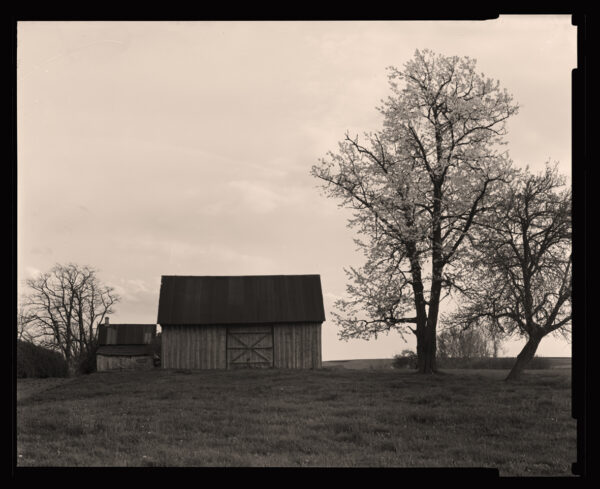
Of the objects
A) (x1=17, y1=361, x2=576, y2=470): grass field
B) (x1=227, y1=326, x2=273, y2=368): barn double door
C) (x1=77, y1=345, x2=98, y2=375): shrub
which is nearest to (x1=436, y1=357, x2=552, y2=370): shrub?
(x1=17, y1=361, x2=576, y2=470): grass field

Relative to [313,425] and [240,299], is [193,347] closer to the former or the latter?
[240,299]

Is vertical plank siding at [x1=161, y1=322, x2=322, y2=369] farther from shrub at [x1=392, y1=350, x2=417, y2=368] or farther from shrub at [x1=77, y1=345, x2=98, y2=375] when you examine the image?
shrub at [x1=77, y1=345, x2=98, y2=375]

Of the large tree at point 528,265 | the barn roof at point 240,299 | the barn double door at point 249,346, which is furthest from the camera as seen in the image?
the barn roof at point 240,299

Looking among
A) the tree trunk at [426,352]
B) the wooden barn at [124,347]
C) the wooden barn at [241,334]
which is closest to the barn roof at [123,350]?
the wooden barn at [124,347]

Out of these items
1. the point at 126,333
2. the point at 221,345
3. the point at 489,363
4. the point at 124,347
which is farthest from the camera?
the point at 126,333

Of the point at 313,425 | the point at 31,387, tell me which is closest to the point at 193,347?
the point at 31,387

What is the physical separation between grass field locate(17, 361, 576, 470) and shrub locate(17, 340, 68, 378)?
1293 cm

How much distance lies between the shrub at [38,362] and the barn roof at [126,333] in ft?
15.0

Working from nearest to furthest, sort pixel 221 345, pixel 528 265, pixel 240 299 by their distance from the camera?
pixel 528 265, pixel 221 345, pixel 240 299

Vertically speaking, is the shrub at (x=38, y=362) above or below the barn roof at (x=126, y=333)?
below

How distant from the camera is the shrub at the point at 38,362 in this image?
131 ft

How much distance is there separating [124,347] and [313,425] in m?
32.3

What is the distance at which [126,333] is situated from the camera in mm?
47375

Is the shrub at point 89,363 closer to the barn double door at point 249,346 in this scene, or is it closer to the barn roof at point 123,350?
the barn roof at point 123,350
